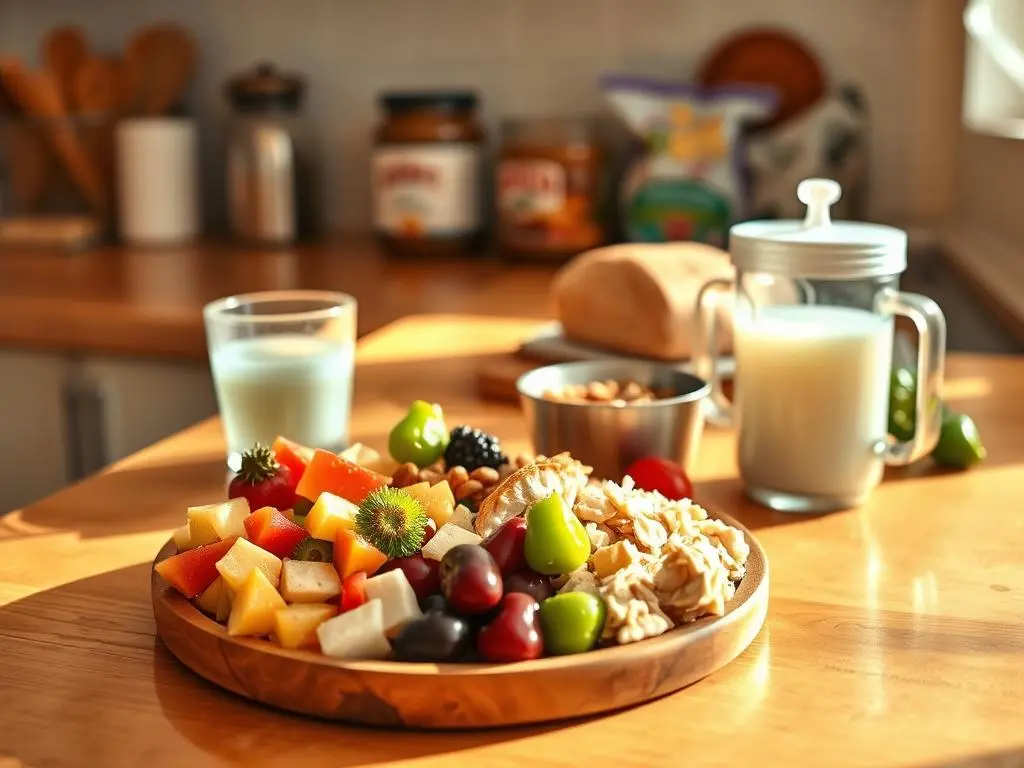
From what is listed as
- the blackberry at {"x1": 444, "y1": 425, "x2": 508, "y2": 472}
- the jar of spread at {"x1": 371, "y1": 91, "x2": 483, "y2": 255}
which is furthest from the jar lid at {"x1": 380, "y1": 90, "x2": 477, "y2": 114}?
the blackberry at {"x1": 444, "y1": 425, "x2": 508, "y2": 472}

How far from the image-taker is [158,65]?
8.68 feet

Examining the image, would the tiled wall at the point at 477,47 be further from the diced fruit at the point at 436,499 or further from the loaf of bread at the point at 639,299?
the diced fruit at the point at 436,499

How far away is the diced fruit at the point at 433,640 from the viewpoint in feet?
2.19

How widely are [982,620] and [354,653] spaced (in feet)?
1.31

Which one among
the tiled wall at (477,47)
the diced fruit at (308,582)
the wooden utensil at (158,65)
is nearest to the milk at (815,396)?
the diced fruit at (308,582)

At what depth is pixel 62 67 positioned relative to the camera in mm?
2586

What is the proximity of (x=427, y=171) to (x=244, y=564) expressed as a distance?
1662mm

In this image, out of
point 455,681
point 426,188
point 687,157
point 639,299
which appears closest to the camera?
point 455,681

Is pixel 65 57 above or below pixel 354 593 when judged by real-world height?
above

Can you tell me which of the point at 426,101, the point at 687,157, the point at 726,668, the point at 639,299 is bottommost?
the point at 726,668

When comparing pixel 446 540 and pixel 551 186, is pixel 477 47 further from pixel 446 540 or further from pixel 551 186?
pixel 446 540

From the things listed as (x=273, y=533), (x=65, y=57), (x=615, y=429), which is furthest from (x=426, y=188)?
(x=273, y=533)

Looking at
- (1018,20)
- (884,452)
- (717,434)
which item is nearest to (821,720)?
(884,452)

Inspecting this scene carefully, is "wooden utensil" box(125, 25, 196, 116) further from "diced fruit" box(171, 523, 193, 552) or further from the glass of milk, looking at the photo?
"diced fruit" box(171, 523, 193, 552)
